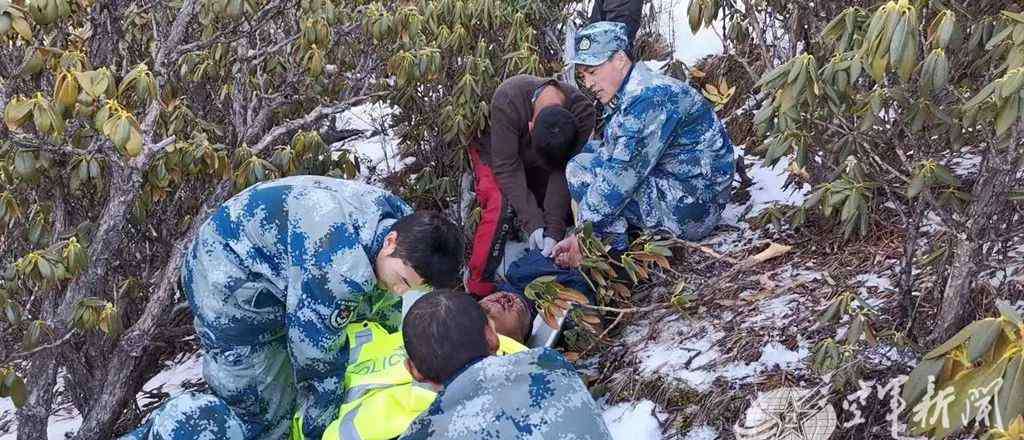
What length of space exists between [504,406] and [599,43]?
260cm

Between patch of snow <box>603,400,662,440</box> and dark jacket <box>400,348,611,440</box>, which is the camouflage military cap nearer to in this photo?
patch of snow <box>603,400,662,440</box>

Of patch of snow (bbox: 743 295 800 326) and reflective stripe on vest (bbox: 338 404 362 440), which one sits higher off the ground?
reflective stripe on vest (bbox: 338 404 362 440)

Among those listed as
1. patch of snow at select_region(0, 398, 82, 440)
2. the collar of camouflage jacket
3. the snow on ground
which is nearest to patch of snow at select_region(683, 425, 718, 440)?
the collar of camouflage jacket

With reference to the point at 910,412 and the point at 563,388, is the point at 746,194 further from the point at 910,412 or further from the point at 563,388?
the point at 563,388

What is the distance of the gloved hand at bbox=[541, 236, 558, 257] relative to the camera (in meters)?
4.38

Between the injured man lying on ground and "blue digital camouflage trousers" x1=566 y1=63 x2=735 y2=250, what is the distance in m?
1.47

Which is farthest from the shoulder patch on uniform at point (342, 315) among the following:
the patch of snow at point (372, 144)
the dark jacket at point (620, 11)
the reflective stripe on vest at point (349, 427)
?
the dark jacket at point (620, 11)

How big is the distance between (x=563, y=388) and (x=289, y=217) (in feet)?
4.16

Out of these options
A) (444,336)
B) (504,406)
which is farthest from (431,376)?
(504,406)

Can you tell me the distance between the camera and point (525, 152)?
4.78 m

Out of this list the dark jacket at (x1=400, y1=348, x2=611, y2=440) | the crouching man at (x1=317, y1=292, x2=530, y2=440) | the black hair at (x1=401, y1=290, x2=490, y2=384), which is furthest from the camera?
the crouching man at (x1=317, y1=292, x2=530, y2=440)

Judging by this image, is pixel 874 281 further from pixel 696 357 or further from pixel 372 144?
pixel 372 144

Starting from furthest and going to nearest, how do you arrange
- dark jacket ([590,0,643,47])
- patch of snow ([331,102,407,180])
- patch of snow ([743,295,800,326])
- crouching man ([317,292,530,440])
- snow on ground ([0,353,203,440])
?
patch of snow ([331,102,407,180]), dark jacket ([590,0,643,47]), snow on ground ([0,353,203,440]), patch of snow ([743,295,800,326]), crouching man ([317,292,530,440])

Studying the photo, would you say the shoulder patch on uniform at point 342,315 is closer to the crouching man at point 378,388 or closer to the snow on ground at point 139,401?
the crouching man at point 378,388
